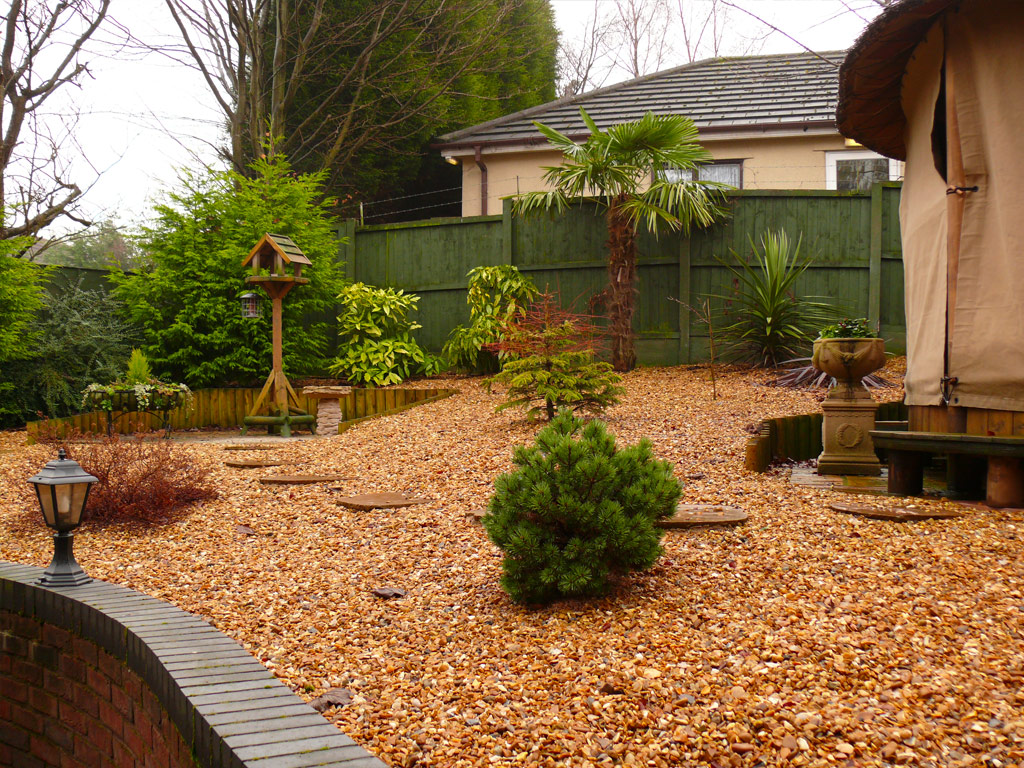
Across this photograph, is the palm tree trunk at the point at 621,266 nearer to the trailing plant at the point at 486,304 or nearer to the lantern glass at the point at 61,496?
the trailing plant at the point at 486,304

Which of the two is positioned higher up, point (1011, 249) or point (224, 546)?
point (1011, 249)

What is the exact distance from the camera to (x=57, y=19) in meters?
11.6

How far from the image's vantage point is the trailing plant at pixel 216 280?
10273mm

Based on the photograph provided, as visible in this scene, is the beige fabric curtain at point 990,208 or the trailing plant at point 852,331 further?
the trailing plant at point 852,331

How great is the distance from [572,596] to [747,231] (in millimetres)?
8338

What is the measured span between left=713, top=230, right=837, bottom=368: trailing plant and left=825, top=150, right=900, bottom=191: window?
110 inches

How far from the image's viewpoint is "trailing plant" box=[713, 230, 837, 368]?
32.0ft

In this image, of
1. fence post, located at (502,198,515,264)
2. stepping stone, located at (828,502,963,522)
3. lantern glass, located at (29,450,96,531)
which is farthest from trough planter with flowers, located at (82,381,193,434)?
stepping stone, located at (828,502,963,522)

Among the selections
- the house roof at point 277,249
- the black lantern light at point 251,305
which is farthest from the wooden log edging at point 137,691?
the black lantern light at point 251,305

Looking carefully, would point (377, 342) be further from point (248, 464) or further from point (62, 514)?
point (62, 514)

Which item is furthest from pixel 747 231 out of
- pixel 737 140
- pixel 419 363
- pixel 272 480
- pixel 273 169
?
pixel 272 480

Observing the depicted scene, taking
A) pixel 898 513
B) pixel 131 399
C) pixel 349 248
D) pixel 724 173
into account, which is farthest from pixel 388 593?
pixel 724 173

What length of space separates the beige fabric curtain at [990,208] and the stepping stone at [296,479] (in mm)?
3997

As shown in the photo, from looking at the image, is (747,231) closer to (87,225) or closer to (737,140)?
(737,140)
